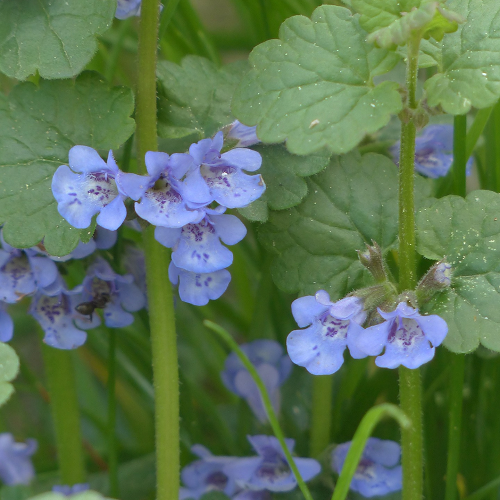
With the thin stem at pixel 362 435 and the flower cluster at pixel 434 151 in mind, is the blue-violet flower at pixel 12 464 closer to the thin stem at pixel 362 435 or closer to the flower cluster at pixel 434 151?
the thin stem at pixel 362 435

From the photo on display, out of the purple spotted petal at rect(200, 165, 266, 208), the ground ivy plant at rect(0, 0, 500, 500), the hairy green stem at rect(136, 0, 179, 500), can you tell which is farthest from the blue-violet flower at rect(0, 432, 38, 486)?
the purple spotted petal at rect(200, 165, 266, 208)

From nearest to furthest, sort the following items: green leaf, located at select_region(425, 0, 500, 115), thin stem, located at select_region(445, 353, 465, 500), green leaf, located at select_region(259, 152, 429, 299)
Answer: green leaf, located at select_region(425, 0, 500, 115)
green leaf, located at select_region(259, 152, 429, 299)
thin stem, located at select_region(445, 353, 465, 500)

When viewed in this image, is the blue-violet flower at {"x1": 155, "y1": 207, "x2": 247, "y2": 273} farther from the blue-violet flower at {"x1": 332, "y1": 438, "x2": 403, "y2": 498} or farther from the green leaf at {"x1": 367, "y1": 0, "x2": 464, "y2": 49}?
the blue-violet flower at {"x1": 332, "y1": 438, "x2": 403, "y2": 498}

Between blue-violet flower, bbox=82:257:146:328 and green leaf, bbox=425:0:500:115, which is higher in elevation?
green leaf, bbox=425:0:500:115

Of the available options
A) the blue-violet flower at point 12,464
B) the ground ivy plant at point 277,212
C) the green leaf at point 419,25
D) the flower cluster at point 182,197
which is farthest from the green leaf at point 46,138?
the blue-violet flower at point 12,464

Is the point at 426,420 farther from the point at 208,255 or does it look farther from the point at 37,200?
the point at 37,200

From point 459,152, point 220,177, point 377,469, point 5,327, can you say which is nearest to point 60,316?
point 5,327

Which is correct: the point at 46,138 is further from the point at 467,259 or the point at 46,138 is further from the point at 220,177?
the point at 467,259
